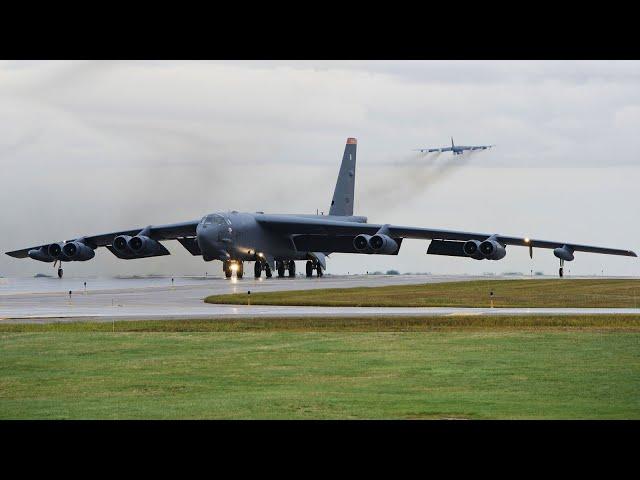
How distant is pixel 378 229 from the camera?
77.6 metres

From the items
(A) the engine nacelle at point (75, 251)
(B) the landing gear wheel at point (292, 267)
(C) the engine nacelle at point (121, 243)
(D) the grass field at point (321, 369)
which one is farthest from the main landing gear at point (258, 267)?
(D) the grass field at point (321, 369)

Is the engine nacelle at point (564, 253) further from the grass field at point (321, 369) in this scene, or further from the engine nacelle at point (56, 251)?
the grass field at point (321, 369)

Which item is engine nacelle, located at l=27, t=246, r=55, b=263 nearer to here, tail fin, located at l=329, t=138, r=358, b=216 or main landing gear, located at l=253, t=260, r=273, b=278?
main landing gear, located at l=253, t=260, r=273, b=278

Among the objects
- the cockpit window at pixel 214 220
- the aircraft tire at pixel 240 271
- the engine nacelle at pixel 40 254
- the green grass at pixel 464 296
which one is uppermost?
the cockpit window at pixel 214 220

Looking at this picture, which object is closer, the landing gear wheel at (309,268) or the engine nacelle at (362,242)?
the engine nacelle at (362,242)

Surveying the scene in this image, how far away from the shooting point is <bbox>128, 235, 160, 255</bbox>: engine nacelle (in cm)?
7400

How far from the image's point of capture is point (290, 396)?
774 inches

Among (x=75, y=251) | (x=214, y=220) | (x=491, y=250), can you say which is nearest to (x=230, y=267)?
(x=214, y=220)

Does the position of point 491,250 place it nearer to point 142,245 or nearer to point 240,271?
point 240,271

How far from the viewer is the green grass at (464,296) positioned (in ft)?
152

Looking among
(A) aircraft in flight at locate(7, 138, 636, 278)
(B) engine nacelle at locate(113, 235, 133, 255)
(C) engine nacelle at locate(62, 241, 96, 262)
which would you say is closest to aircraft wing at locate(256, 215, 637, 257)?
(A) aircraft in flight at locate(7, 138, 636, 278)

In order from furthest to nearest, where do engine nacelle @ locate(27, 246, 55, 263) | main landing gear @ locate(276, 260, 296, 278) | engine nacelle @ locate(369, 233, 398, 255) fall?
main landing gear @ locate(276, 260, 296, 278), engine nacelle @ locate(27, 246, 55, 263), engine nacelle @ locate(369, 233, 398, 255)

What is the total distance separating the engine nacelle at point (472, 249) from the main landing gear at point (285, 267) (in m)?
17.2
